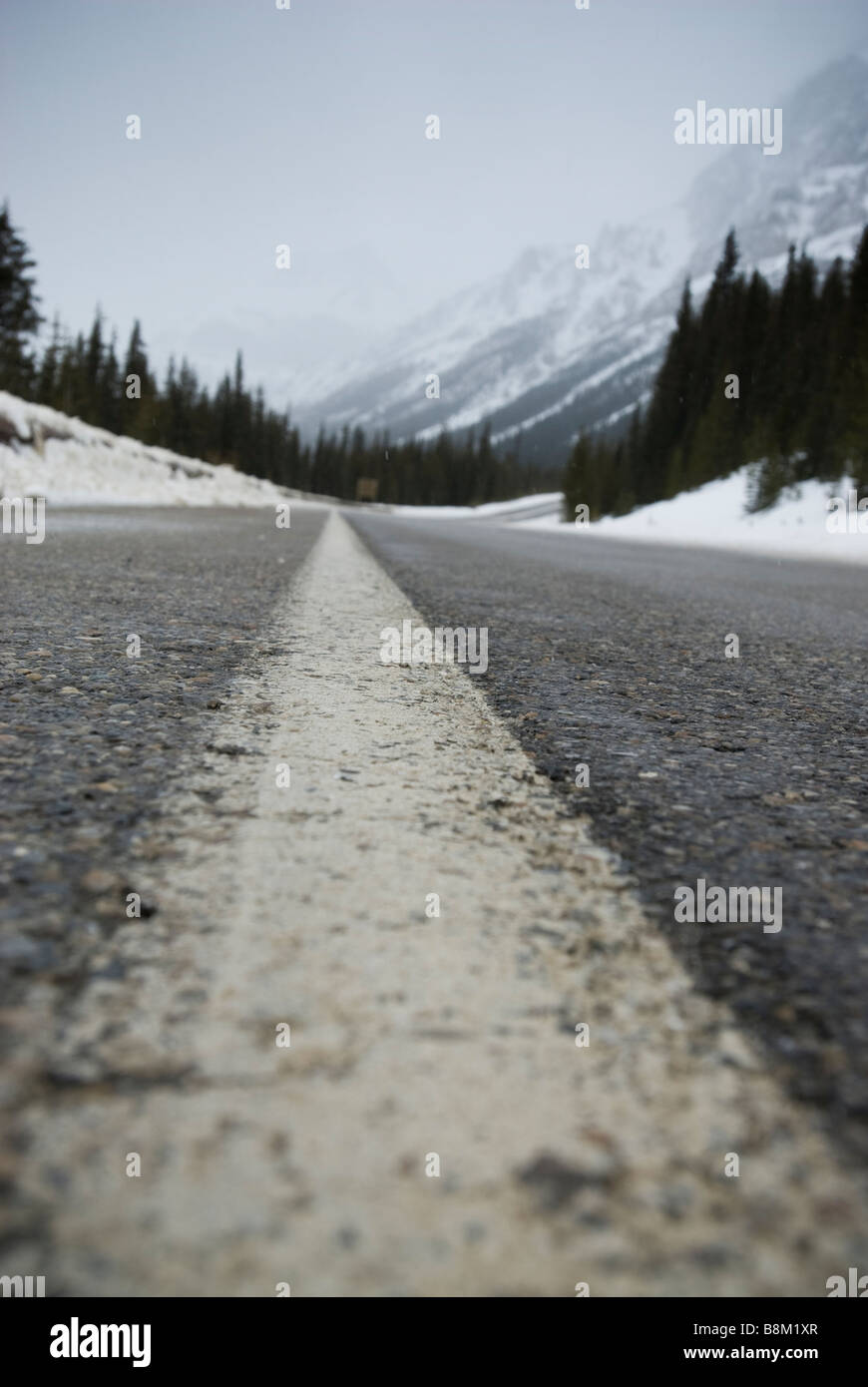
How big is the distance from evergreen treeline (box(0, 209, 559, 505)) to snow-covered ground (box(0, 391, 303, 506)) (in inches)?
280

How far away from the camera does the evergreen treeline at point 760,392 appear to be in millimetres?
38219

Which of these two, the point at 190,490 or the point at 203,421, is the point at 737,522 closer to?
the point at 190,490

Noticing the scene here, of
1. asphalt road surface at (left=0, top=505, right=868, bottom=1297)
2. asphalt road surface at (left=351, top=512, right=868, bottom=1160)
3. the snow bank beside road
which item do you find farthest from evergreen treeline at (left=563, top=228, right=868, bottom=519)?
asphalt road surface at (left=0, top=505, right=868, bottom=1297)

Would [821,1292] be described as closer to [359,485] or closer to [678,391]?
[678,391]

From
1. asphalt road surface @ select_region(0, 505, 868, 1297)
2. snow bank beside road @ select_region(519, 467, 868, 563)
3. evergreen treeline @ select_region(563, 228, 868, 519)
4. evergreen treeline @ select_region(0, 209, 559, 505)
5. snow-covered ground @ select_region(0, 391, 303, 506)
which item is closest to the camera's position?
asphalt road surface @ select_region(0, 505, 868, 1297)

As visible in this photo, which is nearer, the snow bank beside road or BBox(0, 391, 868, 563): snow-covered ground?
BBox(0, 391, 868, 563): snow-covered ground

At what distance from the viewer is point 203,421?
81.4 metres

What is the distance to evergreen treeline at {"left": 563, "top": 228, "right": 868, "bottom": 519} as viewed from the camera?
125 feet

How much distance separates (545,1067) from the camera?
761mm

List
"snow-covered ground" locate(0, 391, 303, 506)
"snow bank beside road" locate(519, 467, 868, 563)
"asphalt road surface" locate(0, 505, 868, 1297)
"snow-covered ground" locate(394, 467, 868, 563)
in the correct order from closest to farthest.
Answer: "asphalt road surface" locate(0, 505, 868, 1297) → "snow-covered ground" locate(0, 391, 303, 506) → "snow bank beside road" locate(519, 467, 868, 563) → "snow-covered ground" locate(394, 467, 868, 563)

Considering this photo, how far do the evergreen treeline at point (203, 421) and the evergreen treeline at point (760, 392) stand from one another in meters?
28.7

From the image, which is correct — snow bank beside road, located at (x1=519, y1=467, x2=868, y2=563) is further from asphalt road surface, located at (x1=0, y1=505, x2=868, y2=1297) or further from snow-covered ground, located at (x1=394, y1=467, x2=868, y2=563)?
asphalt road surface, located at (x1=0, y1=505, x2=868, y2=1297)
